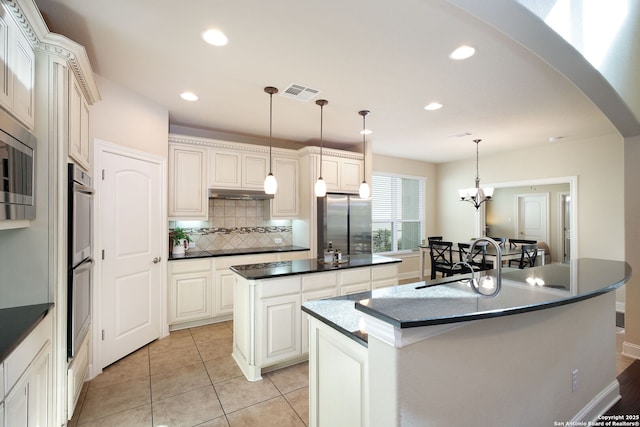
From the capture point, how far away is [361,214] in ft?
15.9

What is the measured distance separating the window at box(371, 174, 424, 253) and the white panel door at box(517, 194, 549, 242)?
343cm

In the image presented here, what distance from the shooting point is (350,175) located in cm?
492

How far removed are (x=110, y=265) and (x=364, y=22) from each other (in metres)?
2.92

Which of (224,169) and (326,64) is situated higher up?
(326,64)

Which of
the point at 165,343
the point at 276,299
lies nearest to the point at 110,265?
the point at 165,343

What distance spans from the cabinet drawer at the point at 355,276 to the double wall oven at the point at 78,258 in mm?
2113

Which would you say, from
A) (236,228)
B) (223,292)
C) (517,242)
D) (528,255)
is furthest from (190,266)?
(517,242)

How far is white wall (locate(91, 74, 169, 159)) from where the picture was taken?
106 inches

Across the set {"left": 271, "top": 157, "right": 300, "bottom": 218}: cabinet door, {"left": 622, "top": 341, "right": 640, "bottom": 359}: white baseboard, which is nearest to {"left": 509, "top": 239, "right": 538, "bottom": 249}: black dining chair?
{"left": 622, "top": 341, "right": 640, "bottom": 359}: white baseboard

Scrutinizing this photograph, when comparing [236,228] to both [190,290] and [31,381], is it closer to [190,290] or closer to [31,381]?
[190,290]

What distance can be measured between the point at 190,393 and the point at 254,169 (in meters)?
2.86

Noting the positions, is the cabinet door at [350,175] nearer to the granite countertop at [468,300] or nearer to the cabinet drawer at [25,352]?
the granite countertop at [468,300]

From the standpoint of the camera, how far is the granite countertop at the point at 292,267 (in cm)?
259

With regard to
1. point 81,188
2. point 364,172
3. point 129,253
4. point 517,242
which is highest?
point 364,172
